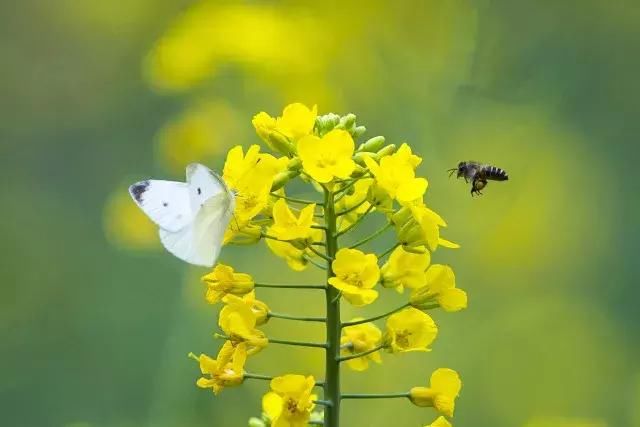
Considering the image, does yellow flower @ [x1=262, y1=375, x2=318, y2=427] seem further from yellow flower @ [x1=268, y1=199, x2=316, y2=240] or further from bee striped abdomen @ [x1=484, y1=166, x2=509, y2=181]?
bee striped abdomen @ [x1=484, y1=166, x2=509, y2=181]

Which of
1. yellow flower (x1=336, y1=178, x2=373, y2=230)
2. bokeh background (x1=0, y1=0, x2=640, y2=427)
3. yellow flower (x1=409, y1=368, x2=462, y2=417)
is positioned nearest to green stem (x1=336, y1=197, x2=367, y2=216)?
yellow flower (x1=336, y1=178, x2=373, y2=230)

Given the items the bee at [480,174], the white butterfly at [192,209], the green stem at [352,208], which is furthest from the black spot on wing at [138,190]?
the bee at [480,174]

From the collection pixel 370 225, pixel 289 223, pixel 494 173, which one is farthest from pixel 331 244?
pixel 370 225

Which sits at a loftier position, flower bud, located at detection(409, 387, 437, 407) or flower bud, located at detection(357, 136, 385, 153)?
flower bud, located at detection(357, 136, 385, 153)

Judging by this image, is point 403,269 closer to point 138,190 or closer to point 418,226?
point 418,226

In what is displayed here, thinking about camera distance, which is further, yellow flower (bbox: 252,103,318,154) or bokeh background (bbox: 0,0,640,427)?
bokeh background (bbox: 0,0,640,427)

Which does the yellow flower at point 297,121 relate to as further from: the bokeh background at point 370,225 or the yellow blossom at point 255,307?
the bokeh background at point 370,225

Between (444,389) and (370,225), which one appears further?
(370,225)
